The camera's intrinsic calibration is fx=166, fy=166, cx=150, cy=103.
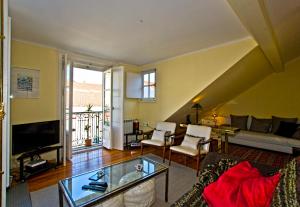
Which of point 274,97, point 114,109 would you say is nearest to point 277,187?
point 114,109

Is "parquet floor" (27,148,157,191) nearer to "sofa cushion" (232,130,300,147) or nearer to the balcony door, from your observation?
the balcony door

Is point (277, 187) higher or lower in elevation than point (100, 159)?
higher

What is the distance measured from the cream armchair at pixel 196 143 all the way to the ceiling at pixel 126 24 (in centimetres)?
163

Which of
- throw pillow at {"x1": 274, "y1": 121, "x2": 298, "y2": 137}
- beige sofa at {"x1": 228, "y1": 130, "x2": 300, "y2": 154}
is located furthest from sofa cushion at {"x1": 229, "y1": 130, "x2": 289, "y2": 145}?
throw pillow at {"x1": 274, "y1": 121, "x2": 298, "y2": 137}

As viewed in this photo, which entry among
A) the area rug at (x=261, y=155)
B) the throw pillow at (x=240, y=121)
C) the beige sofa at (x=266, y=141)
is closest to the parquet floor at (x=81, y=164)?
the area rug at (x=261, y=155)

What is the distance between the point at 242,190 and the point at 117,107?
3430 mm

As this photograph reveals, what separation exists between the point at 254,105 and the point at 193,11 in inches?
166

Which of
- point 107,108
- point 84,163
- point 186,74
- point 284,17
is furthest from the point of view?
point 107,108

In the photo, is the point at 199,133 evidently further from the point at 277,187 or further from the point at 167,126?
the point at 277,187

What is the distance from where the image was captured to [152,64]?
445 centimetres

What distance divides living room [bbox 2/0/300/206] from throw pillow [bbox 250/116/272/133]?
0.11m

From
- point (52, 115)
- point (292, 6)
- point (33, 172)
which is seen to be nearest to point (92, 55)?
point (52, 115)

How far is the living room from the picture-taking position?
6.35 feet

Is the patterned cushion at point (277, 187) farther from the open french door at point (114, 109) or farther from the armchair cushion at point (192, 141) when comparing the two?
the open french door at point (114, 109)
